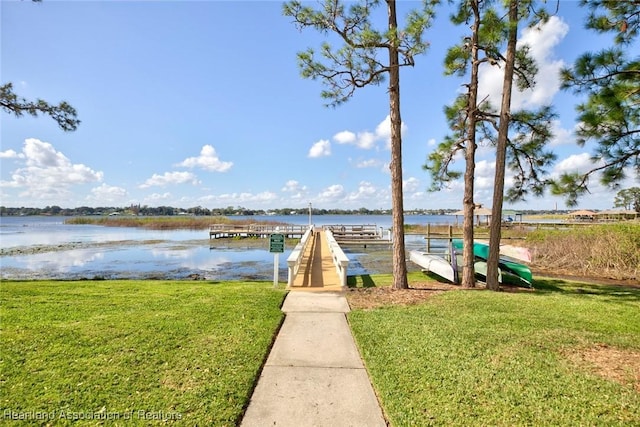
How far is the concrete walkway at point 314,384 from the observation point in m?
2.66

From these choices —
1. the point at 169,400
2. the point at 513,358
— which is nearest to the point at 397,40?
the point at 513,358

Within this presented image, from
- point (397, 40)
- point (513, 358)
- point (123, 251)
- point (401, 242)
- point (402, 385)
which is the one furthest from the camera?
point (123, 251)

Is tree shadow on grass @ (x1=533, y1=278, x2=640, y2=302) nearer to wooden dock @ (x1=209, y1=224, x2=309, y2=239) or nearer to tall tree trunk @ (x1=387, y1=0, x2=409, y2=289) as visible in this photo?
tall tree trunk @ (x1=387, y1=0, x2=409, y2=289)

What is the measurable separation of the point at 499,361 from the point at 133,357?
3882mm

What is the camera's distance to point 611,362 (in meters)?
3.64

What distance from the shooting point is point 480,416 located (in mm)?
2611

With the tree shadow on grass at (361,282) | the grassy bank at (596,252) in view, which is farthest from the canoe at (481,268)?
the grassy bank at (596,252)

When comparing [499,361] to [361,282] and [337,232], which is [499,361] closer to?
[361,282]

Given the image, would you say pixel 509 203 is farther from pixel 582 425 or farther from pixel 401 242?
pixel 582 425

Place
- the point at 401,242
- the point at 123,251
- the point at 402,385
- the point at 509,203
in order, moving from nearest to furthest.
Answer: the point at 402,385
the point at 401,242
the point at 509,203
the point at 123,251

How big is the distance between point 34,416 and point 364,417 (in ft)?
8.17

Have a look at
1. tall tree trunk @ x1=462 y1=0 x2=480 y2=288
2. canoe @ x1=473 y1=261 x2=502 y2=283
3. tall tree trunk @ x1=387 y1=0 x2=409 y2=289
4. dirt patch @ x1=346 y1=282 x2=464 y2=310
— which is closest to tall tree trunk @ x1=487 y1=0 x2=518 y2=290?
tall tree trunk @ x1=462 y1=0 x2=480 y2=288

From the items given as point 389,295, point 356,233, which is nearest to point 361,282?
point 389,295

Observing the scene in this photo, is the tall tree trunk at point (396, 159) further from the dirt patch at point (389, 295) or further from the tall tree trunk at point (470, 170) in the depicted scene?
the tall tree trunk at point (470, 170)
